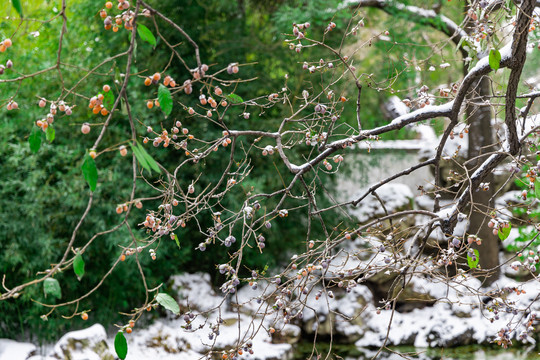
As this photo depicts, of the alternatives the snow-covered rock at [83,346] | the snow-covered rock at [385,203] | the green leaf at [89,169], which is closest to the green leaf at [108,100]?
the green leaf at [89,169]

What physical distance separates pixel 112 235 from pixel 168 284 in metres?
1.43

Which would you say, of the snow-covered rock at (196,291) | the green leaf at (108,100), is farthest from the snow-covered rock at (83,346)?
the green leaf at (108,100)

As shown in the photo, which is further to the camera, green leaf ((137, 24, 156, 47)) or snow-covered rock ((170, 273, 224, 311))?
snow-covered rock ((170, 273, 224, 311))

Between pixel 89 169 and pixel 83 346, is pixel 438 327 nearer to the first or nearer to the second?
pixel 83 346

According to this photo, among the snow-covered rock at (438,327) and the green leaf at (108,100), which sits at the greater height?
the green leaf at (108,100)

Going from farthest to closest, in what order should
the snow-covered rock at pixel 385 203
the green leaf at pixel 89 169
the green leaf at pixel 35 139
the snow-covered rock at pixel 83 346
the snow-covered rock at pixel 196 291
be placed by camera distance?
the snow-covered rock at pixel 385 203 < the snow-covered rock at pixel 196 291 < the snow-covered rock at pixel 83 346 < the green leaf at pixel 35 139 < the green leaf at pixel 89 169

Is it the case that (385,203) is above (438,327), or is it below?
above

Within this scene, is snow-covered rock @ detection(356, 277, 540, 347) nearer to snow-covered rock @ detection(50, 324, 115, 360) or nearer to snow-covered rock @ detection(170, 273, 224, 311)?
snow-covered rock @ detection(170, 273, 224, 311)

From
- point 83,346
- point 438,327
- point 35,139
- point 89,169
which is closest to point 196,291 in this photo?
point 83,346

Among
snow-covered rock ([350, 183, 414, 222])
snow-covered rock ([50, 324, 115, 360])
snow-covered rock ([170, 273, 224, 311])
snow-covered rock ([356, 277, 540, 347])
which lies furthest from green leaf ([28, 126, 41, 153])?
snow-covered rock ([350, 183, 414, 222])

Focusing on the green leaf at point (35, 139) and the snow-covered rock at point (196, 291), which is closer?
the green leaf at point (35, 139)

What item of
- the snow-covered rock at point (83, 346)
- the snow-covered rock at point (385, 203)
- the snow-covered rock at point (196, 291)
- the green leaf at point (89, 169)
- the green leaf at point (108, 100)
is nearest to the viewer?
the green leaf at point (89, 169)

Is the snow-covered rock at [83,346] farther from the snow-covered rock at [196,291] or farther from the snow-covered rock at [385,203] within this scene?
the snow-covered rock at [385,203]

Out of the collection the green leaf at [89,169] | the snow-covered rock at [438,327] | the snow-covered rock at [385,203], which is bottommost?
the snow-covered rock at [438,327]
